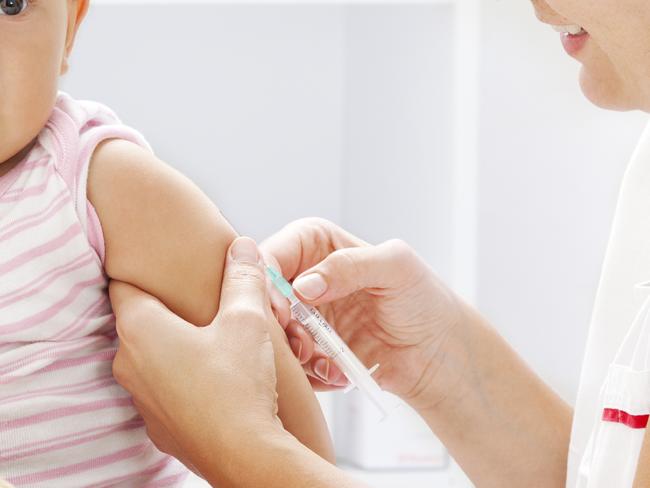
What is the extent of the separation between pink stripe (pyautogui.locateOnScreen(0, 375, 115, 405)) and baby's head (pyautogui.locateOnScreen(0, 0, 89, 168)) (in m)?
0.24

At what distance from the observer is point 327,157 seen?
8.66ft

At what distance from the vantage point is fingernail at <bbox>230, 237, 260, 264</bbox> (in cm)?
106

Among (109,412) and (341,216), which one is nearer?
(109,412)

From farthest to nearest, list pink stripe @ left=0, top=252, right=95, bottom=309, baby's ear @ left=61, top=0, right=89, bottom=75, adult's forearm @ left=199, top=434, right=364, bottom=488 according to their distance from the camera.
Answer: baby's ear @ left=61, top=0, right=89, bottom=75 → pink stripe @ left=0, top=252, right=95, bottom=309 → adult's forearm @ left=199, top=434, right=364, bottom=488

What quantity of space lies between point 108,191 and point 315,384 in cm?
43

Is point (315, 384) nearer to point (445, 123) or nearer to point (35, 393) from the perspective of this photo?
point (35, 393)

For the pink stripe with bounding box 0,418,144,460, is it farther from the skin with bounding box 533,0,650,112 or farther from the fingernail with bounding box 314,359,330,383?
the skin with bounding box 533,0,650,112

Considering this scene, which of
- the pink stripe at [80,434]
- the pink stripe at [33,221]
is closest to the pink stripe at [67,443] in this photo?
the pink stripe at [80,434]

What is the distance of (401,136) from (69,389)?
1.62 meters

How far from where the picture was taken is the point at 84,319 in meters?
1.03

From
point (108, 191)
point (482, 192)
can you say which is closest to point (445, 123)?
point (482, 192)

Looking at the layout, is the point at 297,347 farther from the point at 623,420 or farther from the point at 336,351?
the point at 623,420

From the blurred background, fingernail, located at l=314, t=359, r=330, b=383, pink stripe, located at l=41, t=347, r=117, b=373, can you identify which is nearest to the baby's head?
pink stripe, located at l=41, t=347, r=117, b=373

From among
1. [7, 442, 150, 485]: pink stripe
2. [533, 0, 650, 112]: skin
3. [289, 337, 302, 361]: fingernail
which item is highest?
[533, 0, 650, 112]: skin
